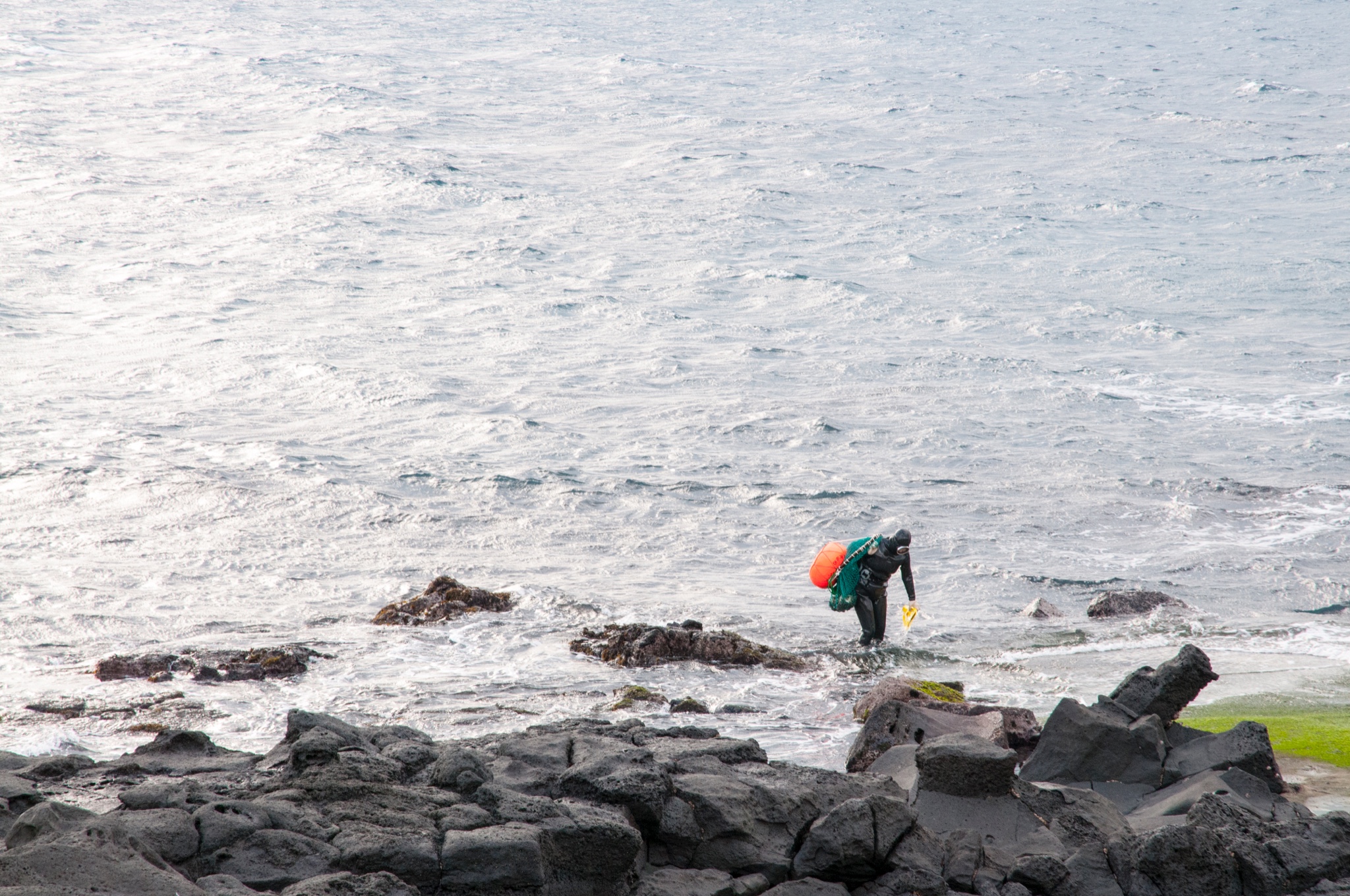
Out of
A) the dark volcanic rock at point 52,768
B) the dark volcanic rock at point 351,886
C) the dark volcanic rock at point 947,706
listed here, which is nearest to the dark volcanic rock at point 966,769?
the dark volcanic rock at point 947,706

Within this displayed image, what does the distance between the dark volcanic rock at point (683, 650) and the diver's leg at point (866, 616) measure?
117cm

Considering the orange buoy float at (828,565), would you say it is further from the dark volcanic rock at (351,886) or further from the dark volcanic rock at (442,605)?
the dark volcanic rock at (351,886)

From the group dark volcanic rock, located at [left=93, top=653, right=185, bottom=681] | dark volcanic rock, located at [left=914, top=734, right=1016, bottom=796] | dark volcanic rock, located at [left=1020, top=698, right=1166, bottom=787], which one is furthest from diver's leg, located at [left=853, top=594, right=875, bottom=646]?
dark volcanic rock, located at [left=93, top=653, right=185, bottom=681]

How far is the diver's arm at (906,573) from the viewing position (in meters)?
15.3

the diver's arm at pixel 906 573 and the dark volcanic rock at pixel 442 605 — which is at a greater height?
the diver's arm at pixel 906 573

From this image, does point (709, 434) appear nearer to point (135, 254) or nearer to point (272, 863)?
point (272, 863)

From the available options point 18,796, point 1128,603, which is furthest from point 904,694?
point 18,796

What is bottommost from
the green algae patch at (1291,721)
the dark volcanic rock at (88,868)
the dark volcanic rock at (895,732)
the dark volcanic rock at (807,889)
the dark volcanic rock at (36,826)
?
the green algae patch at (1291,721)

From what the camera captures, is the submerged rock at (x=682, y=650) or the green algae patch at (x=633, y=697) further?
the submerged rock at (x=682, y=650)

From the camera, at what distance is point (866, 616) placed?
1559 cm

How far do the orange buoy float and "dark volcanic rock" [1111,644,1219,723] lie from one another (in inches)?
204

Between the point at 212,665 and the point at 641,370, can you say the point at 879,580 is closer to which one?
the point at 212,665

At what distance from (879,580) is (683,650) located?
2.86 meters

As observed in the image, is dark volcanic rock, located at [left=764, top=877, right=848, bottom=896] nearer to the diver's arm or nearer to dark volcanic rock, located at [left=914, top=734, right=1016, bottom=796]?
dark volcanic rock, located at [left=914, top=734, right=1016, bottom=796]
